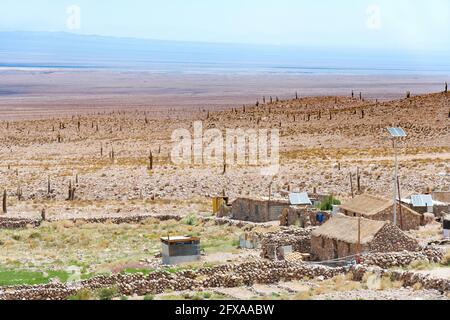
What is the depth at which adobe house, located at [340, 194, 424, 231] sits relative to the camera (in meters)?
29.5

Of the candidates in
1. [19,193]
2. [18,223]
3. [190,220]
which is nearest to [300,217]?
[190,220]

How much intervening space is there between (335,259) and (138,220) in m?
13.1

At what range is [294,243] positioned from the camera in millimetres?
26844

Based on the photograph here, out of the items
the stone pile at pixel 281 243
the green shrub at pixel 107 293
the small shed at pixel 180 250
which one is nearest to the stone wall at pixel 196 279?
the green shrub at pixel 107 293

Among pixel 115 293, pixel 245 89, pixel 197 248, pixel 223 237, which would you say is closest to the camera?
pixel 115 293

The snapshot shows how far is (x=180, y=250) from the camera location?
2655 cm

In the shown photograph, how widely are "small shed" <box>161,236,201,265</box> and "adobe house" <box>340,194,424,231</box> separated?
5512 mm

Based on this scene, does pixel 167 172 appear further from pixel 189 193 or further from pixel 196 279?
pixel 196 279

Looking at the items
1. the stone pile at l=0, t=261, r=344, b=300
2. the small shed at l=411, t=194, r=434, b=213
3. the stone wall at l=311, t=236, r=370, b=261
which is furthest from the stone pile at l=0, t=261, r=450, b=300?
the small shed at l=411, t=194, r=434, b=213

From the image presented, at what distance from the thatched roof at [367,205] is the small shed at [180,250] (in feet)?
18.5

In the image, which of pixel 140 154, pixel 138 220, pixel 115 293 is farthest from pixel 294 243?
pixel 140 154

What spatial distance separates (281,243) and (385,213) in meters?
4.48

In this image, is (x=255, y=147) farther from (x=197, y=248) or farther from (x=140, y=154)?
(x=197, y=248)

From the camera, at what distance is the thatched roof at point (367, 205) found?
2964cm
